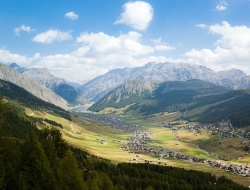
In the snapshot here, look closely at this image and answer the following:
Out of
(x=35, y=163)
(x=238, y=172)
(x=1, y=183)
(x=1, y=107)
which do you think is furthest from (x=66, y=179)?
(x=238, y=172)

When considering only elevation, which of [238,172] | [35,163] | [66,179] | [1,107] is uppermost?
[1,107]

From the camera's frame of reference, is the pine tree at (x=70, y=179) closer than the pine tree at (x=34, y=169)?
No

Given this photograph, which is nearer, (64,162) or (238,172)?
(64,162)

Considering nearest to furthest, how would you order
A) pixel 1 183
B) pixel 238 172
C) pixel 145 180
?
pixel 1 183 < pixel 145 180 < pixel 238 172

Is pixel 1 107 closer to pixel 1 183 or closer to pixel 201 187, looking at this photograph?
pixel 1 183

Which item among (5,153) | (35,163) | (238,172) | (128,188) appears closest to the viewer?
(35,163)

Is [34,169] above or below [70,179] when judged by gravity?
above

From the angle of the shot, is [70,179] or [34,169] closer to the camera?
[34,169]

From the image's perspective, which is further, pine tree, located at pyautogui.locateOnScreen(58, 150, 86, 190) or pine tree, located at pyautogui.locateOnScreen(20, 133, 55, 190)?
pine tree, located at pyautogui.locateOnScreen(58, 150, 86, 190)

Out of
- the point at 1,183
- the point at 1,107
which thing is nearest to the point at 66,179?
the point at 1,183

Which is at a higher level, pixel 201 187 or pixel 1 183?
pixel 1 183
